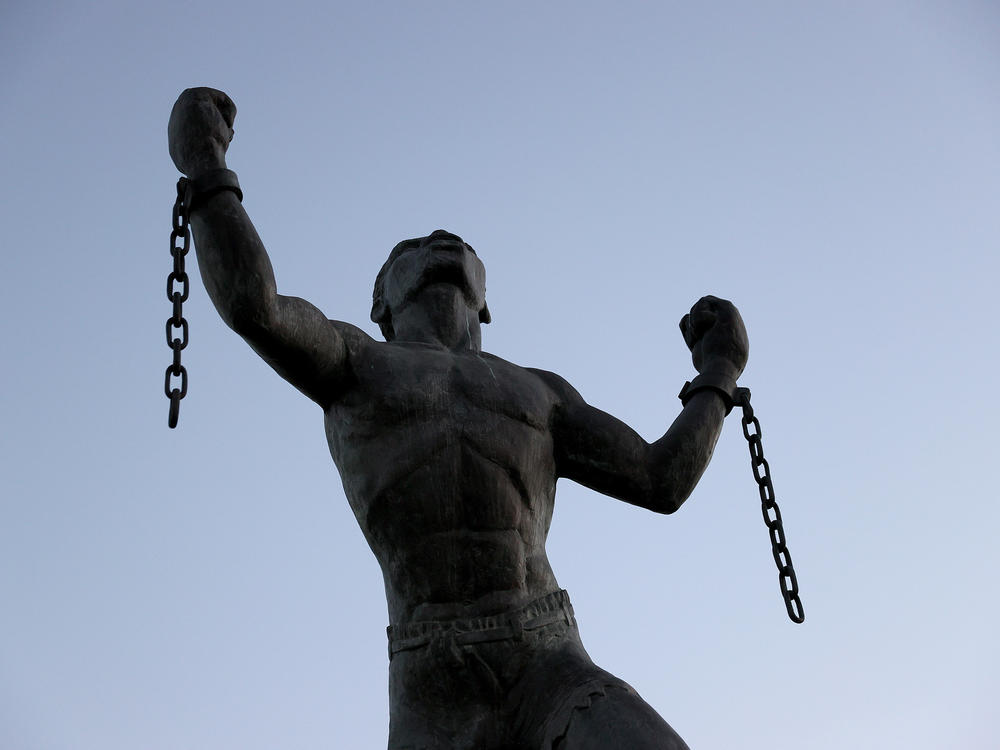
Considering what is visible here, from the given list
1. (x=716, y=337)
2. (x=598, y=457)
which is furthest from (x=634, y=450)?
(x=716, y=337)

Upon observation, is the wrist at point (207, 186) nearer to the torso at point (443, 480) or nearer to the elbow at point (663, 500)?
the torso at point (443, 480)

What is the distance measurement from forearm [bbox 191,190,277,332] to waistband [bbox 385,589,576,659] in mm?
1281

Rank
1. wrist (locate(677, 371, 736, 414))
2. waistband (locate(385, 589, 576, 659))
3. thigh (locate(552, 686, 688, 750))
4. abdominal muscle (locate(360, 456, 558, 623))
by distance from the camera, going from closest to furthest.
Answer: thigh (locate(552, 686, 688, 750))
waistband (locate(385, 589, 576, 659))
abdominal muscle (locate(360, 456, 558, 623))
wrist (locate(677, 371, 736, 414))

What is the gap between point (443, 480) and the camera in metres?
5.27

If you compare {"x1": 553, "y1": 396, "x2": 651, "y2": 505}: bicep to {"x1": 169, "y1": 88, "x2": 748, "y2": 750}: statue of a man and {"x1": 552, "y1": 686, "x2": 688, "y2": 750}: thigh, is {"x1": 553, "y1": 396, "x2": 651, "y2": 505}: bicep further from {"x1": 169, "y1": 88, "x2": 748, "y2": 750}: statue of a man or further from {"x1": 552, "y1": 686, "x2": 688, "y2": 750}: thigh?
{"x1": 552, "y1": 686, "x2": 688, "y2": 750}: thigh

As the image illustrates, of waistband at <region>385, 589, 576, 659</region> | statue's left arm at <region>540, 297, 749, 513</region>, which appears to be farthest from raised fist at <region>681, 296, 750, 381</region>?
waistband at <region>385, 589, 576, 659</region>

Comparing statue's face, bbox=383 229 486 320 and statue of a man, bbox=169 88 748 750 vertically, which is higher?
statue's face, bbox=383 229 486 320

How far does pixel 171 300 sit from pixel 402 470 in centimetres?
107

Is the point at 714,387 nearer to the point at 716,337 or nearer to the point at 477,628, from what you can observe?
the point at 716,337

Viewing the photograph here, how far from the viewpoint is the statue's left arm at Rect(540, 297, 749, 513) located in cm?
580

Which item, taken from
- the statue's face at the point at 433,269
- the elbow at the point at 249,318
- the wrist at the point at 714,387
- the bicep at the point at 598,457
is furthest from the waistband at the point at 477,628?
the statue's face at the point at 433,269

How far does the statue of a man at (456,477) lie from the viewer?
16.3ft

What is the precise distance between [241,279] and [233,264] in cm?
7

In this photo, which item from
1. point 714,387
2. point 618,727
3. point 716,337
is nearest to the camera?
point 618,727
